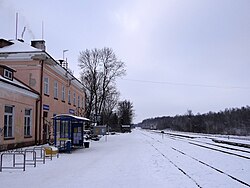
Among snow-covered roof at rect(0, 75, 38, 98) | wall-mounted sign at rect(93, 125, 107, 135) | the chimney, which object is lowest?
wall-mounted sign at rect(93, 125, 107, 135)

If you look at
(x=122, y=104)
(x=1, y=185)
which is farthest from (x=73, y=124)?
(x=122, y=104)

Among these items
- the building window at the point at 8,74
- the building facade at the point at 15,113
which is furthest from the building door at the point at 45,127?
the building window at the point at 8,74

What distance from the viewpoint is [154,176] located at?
1124 cm

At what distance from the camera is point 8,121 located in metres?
22.2

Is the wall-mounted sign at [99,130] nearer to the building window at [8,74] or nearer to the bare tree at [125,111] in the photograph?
the building window at [8,74]

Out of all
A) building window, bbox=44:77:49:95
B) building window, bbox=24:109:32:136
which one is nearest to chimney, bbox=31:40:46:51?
building window, bbox=44:77:49:95

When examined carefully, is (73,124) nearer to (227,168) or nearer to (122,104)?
(227,168)

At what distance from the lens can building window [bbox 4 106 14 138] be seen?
858 inches

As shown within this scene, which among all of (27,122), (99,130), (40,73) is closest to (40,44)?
(40,73)

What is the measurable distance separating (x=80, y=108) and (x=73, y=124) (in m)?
24.0

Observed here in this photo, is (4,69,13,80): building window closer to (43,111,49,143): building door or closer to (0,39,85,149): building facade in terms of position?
(0,39,85,149): building facade

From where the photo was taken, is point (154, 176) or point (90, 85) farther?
point (90, 85)

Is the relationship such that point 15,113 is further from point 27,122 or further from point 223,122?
point 223,122

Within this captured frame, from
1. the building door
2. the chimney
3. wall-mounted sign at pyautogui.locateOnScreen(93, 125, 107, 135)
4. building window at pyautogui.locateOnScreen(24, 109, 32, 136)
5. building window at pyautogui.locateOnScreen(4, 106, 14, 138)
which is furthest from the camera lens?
wall-mounted sign at pyautogui.locateOnScreen(93, 125, 107, 135)
